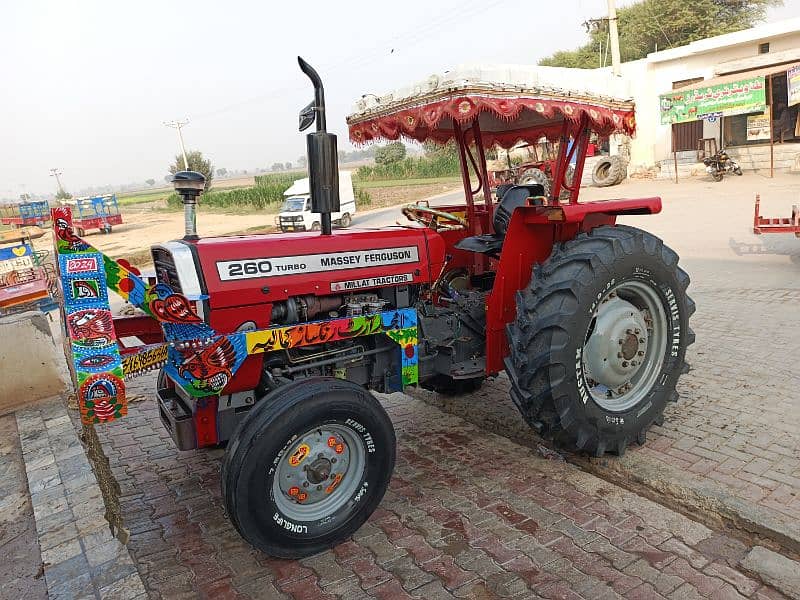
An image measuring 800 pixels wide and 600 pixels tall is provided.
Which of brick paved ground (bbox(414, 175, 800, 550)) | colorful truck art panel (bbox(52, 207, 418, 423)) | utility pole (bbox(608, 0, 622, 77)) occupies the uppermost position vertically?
utility pole (bbox(608, 0, 622, 77))

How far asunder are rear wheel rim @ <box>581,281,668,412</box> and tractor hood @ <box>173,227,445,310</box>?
1.07 m

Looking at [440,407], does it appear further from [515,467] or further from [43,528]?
[43,528]

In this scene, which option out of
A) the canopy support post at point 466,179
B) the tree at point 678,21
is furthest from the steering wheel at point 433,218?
the tree at point 678,21

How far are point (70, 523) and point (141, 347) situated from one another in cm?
102

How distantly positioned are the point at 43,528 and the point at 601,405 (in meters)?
3.20

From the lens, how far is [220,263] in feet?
9.57

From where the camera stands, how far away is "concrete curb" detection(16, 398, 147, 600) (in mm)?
2510

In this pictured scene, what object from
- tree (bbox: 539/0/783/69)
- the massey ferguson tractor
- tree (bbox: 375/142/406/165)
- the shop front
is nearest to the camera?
the massey ferguson tractor

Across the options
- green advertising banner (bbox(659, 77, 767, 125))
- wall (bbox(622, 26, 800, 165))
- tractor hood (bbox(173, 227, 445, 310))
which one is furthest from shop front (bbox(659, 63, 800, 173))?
tractor hood (bbox(173, 227, 445, 310))

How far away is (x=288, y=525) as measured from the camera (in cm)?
273

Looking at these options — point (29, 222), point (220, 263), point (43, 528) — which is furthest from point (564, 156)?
point (29, 222)

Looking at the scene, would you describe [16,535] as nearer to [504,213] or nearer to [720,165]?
[504,213]

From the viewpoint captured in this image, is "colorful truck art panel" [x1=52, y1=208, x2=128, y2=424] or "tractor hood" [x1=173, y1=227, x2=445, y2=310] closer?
"colorful truck art panel" [x1=52, y1=208, x2=128, y2=424]

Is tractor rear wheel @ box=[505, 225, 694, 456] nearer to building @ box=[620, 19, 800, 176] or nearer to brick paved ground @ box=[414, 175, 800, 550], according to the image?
brick paved ground @ box=[414, 175, 800, 550]
